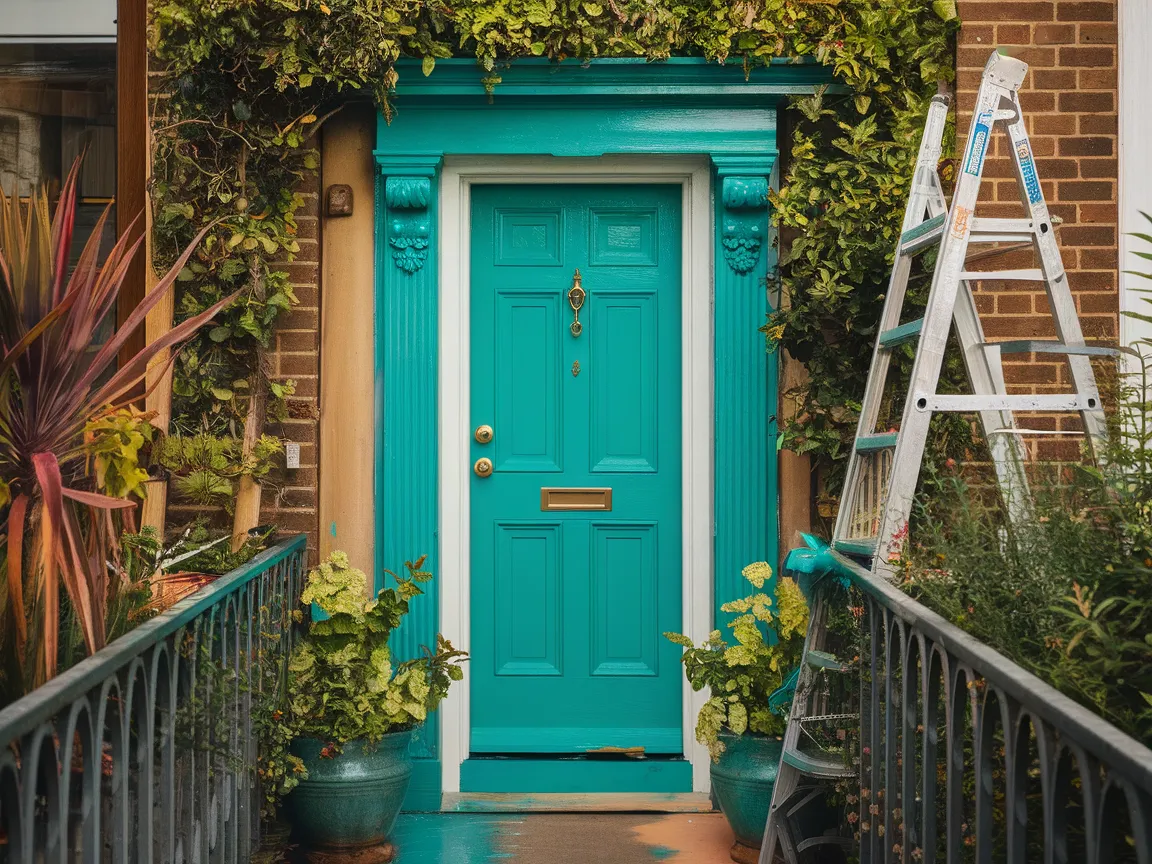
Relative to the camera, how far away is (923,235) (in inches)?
130

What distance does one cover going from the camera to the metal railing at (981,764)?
1.47 m

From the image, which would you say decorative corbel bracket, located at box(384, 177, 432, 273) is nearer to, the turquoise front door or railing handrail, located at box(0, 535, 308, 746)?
the turquoise front door

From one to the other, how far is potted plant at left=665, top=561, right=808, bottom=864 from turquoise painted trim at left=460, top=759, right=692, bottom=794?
539 millimetres

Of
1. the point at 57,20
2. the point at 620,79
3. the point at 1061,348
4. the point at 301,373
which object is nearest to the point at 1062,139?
the point at 1061,348

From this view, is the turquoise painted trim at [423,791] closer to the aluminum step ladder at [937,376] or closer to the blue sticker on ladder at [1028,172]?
the aluminum step ladder at [937,376]

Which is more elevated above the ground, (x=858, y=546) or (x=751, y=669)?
(x=858, y=546)

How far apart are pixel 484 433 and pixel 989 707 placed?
2.76 meters

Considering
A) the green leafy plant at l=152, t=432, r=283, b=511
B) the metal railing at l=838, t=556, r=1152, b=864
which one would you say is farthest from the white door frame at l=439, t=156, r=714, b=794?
the metal railing at l=838, t=556, r=1152, b=864

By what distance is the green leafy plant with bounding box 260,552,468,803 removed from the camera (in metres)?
3.73

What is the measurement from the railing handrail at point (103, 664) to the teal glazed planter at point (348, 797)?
80 cm

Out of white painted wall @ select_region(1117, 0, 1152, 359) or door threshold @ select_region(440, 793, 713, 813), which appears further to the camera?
door threshold @ select_region(440, 793, 713, 813)

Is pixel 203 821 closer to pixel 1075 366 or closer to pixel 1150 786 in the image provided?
pixel 1150 786

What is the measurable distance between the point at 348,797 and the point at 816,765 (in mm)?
1517

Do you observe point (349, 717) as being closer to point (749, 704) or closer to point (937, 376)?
point (749, 704)
